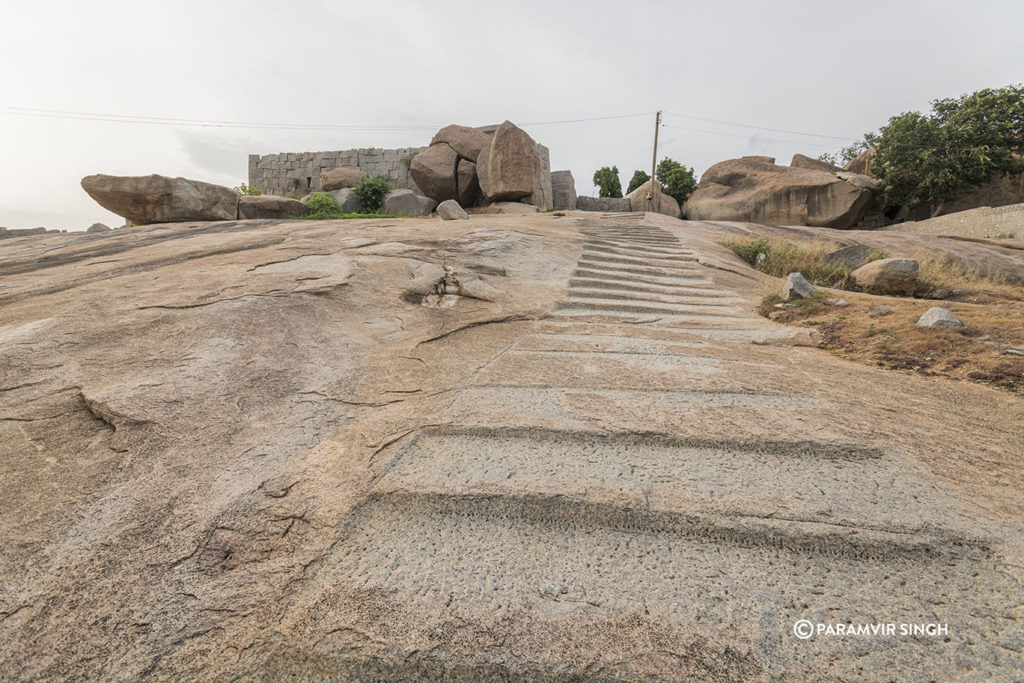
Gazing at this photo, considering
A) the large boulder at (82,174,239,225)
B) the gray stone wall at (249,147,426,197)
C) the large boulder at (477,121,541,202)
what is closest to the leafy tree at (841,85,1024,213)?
the large boulder at (477,121,541,202)

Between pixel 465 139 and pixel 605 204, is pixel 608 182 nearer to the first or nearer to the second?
pixel 605 204

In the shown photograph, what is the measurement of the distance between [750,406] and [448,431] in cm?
116

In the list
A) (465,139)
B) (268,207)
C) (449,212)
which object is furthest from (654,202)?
(268,207)

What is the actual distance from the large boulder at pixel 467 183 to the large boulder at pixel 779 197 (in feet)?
28.4

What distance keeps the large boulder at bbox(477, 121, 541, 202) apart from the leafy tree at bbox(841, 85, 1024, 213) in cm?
1294

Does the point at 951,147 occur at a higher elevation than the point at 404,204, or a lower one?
higher

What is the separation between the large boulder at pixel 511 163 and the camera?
12.5 metres

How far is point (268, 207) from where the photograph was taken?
11.4 metres

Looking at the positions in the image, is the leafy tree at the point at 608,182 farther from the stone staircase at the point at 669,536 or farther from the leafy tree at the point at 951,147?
the stone staircase at the point at 669,536

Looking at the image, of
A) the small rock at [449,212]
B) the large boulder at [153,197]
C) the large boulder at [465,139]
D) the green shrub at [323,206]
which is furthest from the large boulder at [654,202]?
the large boulder at [153,197]

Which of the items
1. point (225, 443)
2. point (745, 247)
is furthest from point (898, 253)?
point (225, 443)

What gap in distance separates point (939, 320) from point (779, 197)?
49.2 ft

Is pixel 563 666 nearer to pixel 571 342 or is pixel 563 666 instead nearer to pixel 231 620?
pixel 231 620

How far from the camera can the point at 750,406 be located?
1610 millimetres
